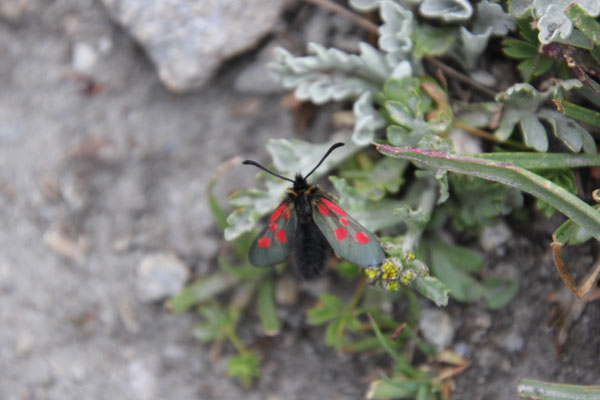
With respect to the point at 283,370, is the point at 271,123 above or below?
above

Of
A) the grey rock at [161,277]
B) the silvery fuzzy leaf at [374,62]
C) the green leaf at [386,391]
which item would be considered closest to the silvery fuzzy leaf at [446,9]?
the silvery fuzzy leaf at [374,62]

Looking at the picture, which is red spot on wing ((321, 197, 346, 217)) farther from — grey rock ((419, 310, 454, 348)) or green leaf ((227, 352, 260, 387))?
green leaf ((227, 352, 260, 387))

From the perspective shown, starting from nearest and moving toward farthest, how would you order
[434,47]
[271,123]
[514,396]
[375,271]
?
[375,271]
[514,396]
[434,47]
[271,123]

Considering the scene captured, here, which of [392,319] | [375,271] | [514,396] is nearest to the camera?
[375,271]

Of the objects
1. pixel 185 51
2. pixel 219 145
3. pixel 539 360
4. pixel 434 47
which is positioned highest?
pixel 434 47

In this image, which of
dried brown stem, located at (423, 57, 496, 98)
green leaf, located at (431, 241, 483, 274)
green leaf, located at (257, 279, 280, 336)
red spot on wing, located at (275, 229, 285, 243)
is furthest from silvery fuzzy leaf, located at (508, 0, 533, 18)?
green leaf, located at (257, 279, 280, 336)

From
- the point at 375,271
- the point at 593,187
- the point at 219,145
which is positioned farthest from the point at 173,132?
the point at 593,187

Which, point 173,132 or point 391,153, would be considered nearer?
point 391,153

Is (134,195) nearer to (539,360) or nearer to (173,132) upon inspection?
(173,132)
